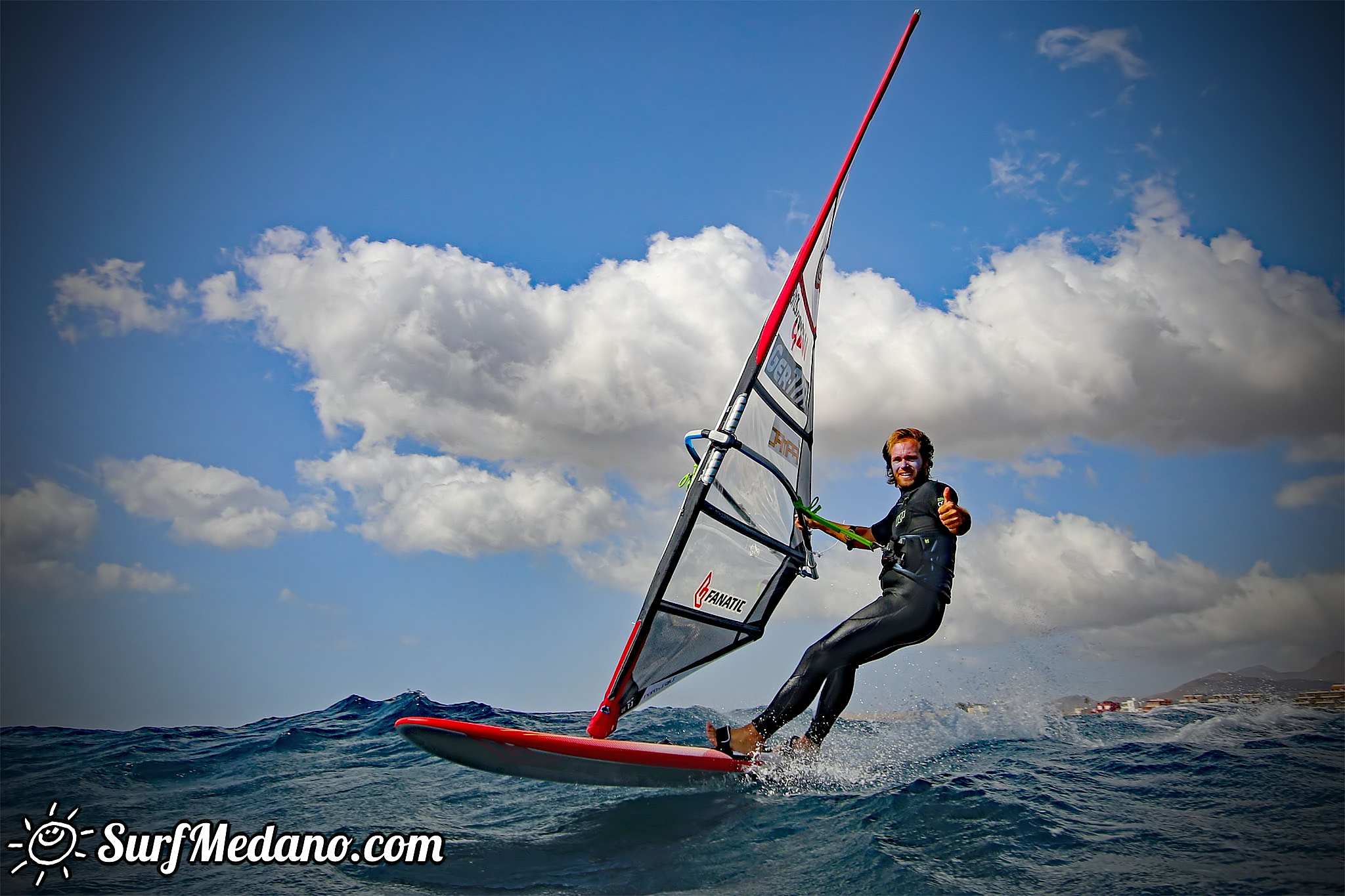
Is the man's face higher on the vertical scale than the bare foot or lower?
higher

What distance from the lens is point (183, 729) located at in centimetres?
1126

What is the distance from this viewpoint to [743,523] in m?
5.02

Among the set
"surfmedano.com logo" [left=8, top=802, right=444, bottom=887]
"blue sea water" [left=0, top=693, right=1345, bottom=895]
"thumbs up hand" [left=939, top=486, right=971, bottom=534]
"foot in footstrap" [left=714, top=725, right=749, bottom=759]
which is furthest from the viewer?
"foot in footstrap" [left=714, top=725, right=749, bottom=759]

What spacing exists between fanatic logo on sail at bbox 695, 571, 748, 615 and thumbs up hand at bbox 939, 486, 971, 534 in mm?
1529

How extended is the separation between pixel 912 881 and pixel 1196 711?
21.0 feet

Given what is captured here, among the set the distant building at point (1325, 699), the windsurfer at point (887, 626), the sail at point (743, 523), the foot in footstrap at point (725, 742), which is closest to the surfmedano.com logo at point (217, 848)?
the sail at point (743, 523)

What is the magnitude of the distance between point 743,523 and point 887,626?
1.18 metres

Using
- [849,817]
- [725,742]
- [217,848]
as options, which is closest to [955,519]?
[849,817]

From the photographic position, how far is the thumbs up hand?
15.3 ft

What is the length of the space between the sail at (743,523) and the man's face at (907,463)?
82 cm

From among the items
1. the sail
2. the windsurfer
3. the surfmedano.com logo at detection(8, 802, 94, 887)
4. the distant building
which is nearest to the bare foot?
the windsurfer

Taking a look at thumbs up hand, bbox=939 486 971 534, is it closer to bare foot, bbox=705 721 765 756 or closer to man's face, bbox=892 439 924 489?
man's face, bbox=892 439 924 489

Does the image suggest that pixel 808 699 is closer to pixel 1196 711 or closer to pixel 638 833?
pixel 638 833

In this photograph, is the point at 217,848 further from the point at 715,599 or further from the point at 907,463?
the point at 907,463
